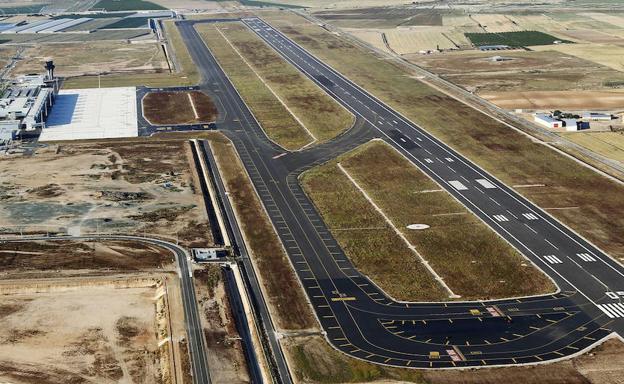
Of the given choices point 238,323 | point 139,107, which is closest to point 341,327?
point 238,323

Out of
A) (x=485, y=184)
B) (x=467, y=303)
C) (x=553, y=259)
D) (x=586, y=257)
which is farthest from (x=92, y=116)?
(x=586, y=257)

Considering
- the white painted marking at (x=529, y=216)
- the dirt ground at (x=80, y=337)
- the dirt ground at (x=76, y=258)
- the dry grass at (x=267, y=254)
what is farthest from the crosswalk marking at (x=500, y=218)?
the dirt ground at (x=80, y=337)

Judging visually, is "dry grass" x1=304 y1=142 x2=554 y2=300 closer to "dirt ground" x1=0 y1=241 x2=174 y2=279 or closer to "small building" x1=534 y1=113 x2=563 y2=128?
"dirt ground" x1=0 y1=241 x2=174 y2=279

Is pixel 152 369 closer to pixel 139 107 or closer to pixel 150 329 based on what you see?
pixel 150 329

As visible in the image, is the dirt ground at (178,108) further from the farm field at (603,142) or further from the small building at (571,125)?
the farm field at (603,142)

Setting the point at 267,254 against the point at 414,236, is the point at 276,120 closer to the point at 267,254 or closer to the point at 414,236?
the point at 414,236

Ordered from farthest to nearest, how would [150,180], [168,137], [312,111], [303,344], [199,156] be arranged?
[312,111] → [168,137] → [199,156] → [150,180] → [303,344]

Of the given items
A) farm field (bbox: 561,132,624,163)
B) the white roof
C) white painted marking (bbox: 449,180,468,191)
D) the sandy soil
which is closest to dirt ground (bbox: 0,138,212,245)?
the white roof
